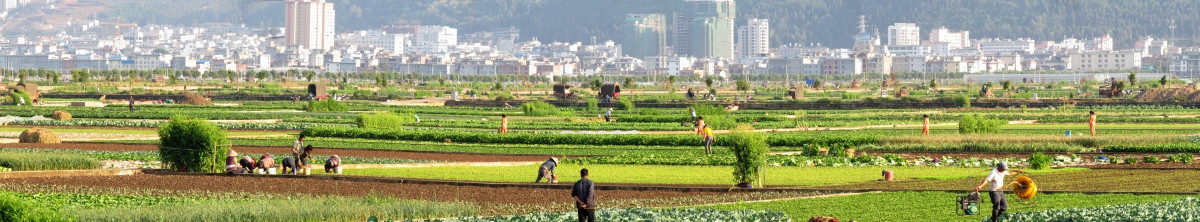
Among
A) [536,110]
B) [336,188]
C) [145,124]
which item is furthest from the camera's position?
[536,110]

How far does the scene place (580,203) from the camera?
679 inches

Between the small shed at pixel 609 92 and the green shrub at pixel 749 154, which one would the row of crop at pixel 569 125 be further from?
the small shed at pixel 609 92

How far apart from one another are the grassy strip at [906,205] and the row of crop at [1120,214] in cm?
108

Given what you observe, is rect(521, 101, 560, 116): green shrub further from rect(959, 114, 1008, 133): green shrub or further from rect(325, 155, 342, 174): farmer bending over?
rect(325, 155, 342, 174): farmer bending over

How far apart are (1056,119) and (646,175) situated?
27770mm

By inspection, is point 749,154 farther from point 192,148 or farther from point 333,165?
point 192,148

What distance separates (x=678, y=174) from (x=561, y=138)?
1122 centimetres

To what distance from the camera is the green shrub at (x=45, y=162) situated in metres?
25.7

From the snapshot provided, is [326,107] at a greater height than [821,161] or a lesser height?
greater

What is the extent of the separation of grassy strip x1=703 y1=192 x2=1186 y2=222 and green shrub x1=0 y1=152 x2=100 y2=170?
433 inches

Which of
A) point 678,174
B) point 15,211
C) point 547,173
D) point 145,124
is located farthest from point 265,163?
point 145,124

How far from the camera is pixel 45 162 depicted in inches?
1021

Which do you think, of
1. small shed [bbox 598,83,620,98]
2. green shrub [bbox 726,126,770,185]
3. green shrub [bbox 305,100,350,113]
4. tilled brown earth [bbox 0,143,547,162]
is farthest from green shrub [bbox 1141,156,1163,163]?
small shed [bbox 598,83,620,98]

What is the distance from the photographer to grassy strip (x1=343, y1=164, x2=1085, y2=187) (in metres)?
25.4
